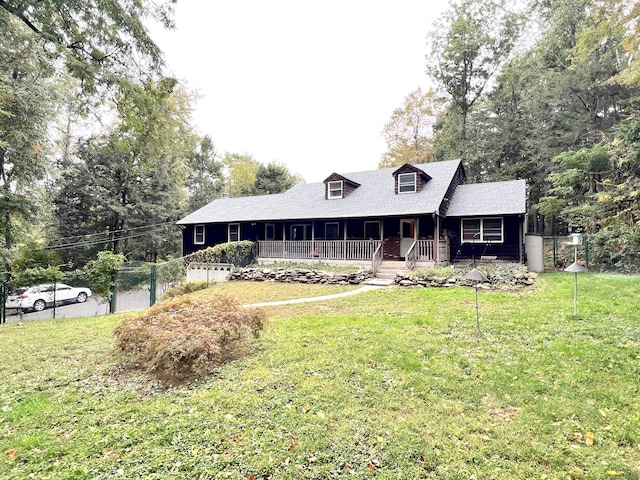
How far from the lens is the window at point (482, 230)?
15055mm

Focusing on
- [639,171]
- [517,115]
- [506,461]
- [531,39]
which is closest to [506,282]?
[639,171]

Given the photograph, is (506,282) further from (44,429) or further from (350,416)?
(44,429)

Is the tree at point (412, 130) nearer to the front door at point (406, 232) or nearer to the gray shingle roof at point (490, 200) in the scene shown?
the gray shingle roof at point (490, 200)

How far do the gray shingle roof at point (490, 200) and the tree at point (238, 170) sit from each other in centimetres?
2846

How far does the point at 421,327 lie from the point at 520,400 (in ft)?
8.82

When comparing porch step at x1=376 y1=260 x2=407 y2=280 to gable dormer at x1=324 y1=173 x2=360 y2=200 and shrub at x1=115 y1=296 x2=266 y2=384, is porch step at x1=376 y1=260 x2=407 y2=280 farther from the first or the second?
shrub at x1=115 y1=296 x2=266 y2=384

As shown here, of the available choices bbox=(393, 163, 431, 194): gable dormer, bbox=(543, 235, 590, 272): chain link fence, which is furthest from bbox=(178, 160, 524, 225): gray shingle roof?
bbox=(543, 235, 590, 272): chain link fence

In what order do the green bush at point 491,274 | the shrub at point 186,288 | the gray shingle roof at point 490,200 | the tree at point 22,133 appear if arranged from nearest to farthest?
1. the green bush at point 491,274
2. the tree at point 22,133
3. the shrub at point 186,288
4. the gray shingle roof at point 490,200

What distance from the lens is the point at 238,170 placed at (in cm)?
4138

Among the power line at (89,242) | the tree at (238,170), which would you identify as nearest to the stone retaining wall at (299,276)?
the power line at (89,242)

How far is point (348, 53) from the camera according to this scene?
1867 cm

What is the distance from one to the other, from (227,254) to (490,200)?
43.2ft

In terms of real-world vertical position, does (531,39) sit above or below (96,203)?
above

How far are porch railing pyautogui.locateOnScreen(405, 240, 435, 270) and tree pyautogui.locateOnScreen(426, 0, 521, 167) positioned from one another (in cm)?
1464
